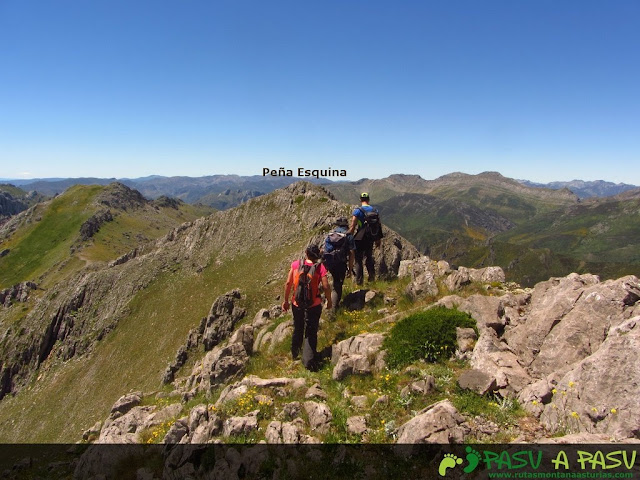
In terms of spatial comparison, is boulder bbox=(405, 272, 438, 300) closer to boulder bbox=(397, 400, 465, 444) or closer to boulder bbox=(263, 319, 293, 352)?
boulder bbox=(263, 319, 293, 352)

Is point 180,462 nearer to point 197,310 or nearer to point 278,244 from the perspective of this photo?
point 197,310

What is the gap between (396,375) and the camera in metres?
12.6

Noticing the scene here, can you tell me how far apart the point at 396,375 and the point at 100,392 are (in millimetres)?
49116

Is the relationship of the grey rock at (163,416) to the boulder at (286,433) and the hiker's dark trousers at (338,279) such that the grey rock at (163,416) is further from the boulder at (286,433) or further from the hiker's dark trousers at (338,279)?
the hiker's dark trousers at (338,279)

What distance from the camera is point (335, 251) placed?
1794 centimetres

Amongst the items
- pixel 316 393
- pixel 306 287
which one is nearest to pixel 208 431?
pixel 316 393

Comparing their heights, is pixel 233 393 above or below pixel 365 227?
below

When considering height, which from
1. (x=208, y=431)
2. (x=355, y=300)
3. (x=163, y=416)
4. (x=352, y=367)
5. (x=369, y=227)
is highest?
(x=369, y=227)

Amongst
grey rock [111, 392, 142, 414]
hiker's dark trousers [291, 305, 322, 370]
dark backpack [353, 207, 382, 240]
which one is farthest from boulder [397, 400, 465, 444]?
grey rock [111, 392, 142, 414]

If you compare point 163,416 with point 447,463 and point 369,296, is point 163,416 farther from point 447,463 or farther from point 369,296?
point 447,463

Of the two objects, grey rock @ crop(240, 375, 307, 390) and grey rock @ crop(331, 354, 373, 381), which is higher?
grey rock @ crop(331, 354, 373, 381)

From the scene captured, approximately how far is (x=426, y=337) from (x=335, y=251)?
6.28m

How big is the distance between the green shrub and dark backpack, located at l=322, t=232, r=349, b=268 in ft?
15.4

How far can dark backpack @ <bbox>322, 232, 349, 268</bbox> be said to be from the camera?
17891 mm
